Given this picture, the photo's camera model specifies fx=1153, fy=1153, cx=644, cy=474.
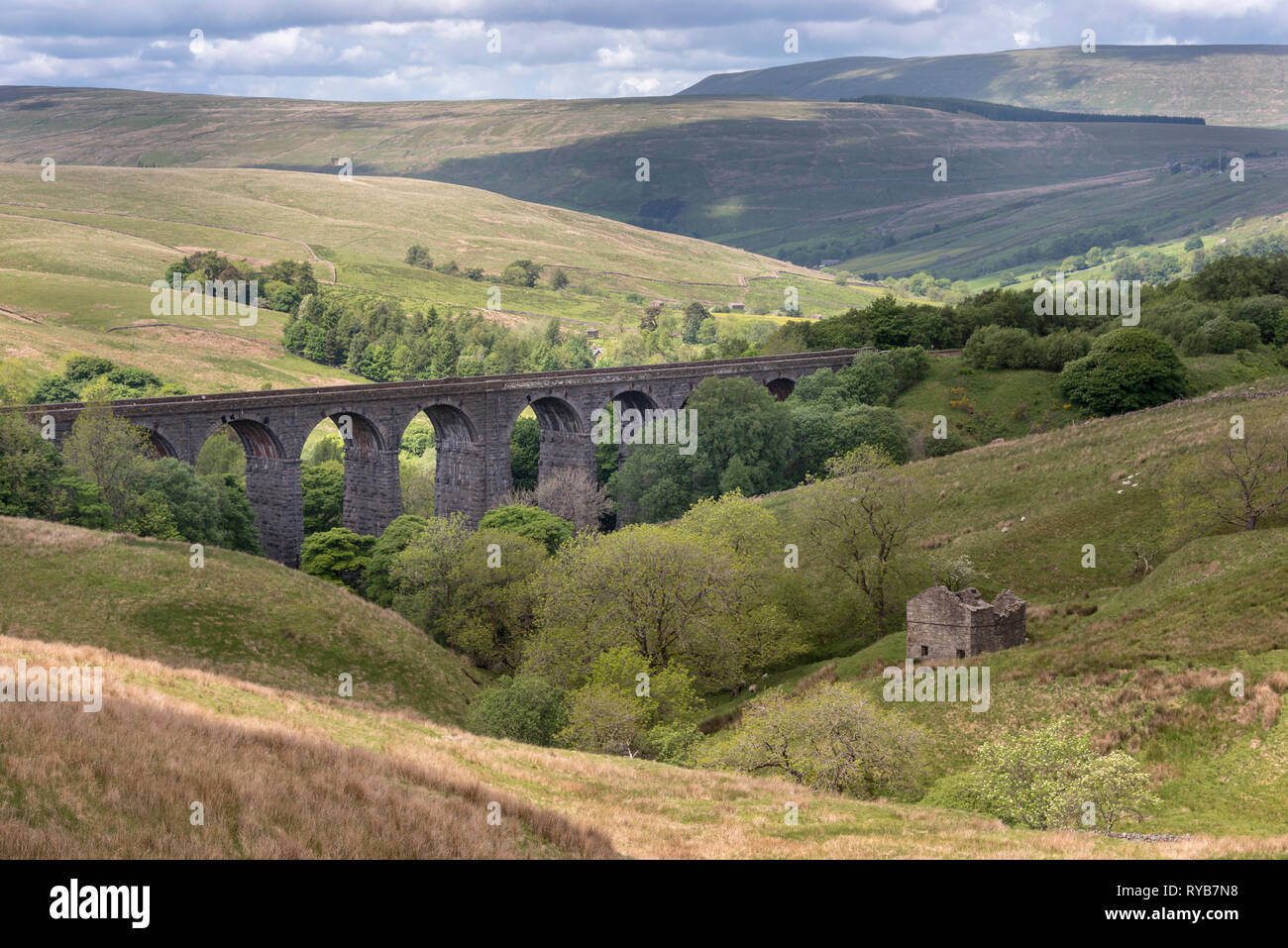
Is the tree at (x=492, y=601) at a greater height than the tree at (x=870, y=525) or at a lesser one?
lesser

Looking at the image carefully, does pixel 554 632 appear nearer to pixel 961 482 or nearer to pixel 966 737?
pixel 966 737

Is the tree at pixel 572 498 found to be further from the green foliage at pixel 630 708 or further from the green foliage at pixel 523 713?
the green foliage at pixel 523 713

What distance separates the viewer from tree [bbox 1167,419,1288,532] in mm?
50188

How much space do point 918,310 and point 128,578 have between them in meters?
97.7

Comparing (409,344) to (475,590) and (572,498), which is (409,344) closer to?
(572,498)

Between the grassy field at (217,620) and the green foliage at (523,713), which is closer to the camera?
the green foliage at (523,713)

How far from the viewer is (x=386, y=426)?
89000 mm

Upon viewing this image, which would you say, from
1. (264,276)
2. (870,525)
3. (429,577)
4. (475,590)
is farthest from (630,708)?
(264,276)

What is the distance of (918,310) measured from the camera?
422 feet

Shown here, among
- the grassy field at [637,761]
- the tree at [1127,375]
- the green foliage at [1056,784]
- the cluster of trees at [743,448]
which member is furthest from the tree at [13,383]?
the green foliage at [1056,784]

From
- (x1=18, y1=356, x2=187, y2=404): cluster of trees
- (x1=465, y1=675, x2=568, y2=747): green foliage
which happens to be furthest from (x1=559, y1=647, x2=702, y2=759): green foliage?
(x1=18, y1=356, x2=187, y2=404): cluster of trees

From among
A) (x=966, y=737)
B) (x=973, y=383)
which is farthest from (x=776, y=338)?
(x=966, y=737)

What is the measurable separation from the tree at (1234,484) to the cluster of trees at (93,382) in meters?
98.6

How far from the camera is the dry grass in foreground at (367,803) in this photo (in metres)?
16.0
